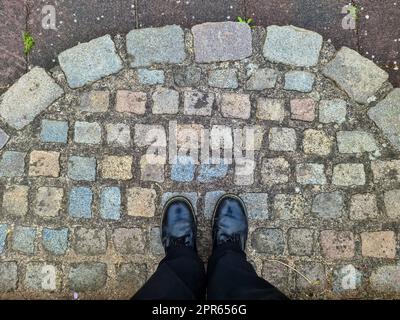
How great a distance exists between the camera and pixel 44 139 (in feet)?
11.3

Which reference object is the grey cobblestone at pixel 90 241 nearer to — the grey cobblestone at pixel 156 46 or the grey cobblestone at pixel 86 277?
the grey cobblestone at pixel 86 277

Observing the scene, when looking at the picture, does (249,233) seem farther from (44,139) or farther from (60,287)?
(44,139)

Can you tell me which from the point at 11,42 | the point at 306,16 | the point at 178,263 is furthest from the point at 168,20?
the point at 178,263

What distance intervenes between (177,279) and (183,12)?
1863mm

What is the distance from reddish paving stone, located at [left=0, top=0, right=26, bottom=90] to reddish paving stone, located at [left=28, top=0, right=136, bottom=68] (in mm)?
75

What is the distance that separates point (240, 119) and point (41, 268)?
1.69 metres

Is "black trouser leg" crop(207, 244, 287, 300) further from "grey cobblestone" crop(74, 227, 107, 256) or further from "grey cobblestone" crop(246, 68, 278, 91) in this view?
"grey cobblestone" crop(246, 68, 278, 91)

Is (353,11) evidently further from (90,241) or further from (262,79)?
(90,241)

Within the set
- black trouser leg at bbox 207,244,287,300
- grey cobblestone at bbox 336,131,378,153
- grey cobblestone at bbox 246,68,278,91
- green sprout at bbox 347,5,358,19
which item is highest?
green sprout at bbox 347,5,358,19

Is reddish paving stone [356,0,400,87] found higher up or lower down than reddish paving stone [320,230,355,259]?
higher up

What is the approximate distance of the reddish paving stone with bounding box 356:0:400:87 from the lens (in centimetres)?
359

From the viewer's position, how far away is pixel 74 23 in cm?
357

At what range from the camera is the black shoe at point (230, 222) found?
3395 mm

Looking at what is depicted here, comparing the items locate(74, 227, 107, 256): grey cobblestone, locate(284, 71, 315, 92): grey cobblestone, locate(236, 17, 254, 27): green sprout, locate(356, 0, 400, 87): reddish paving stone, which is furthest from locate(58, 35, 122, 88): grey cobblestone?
locate(356, 0, 400, 87): reddish paving stone
